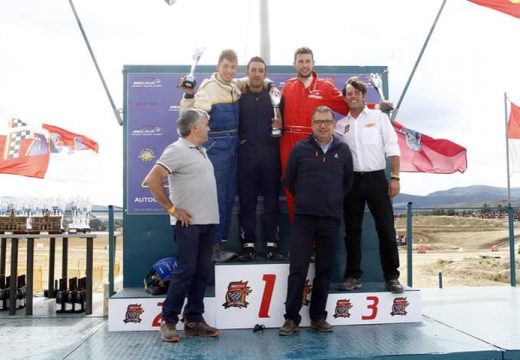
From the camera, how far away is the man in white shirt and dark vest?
4520 millimetres

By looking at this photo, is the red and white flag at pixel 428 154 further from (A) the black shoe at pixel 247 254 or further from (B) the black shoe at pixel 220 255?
(B) the black shoe at pixel 220 255

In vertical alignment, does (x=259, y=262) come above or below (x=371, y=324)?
above

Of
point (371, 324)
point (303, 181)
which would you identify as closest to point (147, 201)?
point (303, 181)

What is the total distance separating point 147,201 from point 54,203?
3.74 ft

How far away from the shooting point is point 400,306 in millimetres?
4480

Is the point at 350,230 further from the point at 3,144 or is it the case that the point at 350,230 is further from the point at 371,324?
the point at 3,144

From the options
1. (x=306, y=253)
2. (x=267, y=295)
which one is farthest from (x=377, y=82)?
(x=267, y=295)

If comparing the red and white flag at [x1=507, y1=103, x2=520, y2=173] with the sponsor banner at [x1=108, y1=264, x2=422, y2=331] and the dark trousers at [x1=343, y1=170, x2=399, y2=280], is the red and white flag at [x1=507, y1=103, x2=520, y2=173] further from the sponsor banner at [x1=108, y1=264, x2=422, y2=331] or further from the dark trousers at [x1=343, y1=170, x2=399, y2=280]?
the sponsor banner at [x1=108, y1=264, x2=422, y2=331]

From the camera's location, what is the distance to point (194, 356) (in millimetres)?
3383

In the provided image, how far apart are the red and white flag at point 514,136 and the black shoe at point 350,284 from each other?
6404 millimetres

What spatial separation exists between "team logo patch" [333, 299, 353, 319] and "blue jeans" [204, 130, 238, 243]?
1222mm

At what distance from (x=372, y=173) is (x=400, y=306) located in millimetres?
1200

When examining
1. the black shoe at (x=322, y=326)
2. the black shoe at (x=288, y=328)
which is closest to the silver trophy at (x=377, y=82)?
the black shoe at (x=322, y=326)

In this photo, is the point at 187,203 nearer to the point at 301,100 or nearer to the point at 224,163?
the point at 224,163
